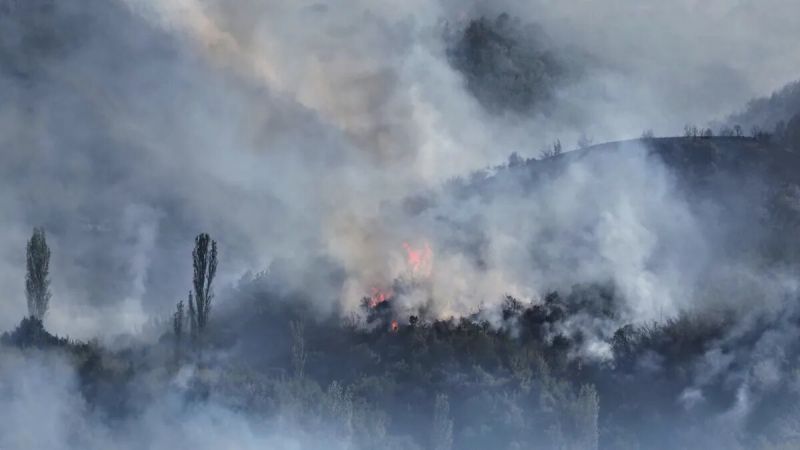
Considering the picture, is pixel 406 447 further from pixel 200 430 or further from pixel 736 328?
pixel 736 328

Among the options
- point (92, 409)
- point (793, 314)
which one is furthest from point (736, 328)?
point (92, 409)

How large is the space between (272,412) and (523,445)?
38.5 m

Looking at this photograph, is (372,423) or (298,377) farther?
(298,377)

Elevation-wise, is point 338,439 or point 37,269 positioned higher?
point 37,269

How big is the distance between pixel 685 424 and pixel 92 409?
293 feet

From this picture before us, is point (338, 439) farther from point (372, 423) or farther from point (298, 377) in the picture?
point (298, 377)

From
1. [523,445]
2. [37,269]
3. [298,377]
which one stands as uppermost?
[37,269]

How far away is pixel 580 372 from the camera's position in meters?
200

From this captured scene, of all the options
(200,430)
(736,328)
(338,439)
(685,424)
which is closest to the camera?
(200,430)

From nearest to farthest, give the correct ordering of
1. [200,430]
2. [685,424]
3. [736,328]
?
[200,430] → [685,424] → [736,328]

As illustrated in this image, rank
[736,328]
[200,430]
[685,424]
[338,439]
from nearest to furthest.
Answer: [200,430] < [338,439] < [685,424] < [736,328]

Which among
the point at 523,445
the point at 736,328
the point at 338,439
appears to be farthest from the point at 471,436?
the point at 736,328

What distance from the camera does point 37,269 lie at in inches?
7096

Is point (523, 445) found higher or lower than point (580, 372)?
lower
